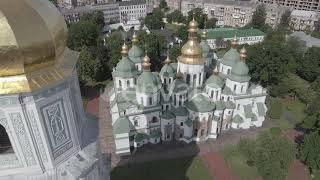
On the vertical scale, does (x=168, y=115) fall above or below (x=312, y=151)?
above

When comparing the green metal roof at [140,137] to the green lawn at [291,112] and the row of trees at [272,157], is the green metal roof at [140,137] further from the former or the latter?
the green lawn at [291,112]

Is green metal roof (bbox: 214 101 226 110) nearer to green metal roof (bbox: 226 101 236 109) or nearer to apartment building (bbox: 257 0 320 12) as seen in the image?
green metal roof (bbox: 226 101 236 109)

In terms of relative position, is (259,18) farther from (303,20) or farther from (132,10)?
(132,10)

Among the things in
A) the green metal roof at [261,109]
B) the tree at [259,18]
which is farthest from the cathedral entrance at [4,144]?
the tree at [259,18]

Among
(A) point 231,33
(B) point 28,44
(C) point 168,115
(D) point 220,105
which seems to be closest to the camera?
(B) point 28,44

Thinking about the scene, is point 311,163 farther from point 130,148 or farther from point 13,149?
point 13,149

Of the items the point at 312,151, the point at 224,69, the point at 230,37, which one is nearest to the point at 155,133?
the point at 224,69
